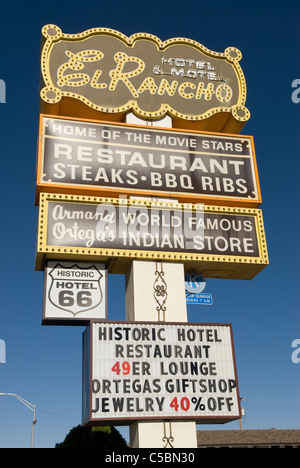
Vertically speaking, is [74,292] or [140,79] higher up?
[140,79]

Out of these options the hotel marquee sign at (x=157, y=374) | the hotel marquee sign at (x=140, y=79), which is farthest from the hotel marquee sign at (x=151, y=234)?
the hotel marquee sign at (x=140, y=79)

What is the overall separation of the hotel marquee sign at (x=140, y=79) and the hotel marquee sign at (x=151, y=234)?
327 centimetres

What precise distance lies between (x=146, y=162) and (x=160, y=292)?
3627 mm

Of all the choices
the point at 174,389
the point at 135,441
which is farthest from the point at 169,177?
the point at 135,441

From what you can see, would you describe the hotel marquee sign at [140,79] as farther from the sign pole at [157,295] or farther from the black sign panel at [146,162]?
the sign pole at [157,295]

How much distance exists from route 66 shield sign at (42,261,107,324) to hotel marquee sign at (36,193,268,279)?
273mm

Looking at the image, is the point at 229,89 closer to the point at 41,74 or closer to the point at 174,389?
the point at 41,74

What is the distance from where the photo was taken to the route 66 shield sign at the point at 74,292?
36.2 ft

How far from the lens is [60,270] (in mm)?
11539

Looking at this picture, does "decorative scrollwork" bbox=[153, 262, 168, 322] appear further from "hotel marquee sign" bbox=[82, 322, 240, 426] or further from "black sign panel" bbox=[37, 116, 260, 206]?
"black sign panel" bbox=[37, 116, 260, 206]

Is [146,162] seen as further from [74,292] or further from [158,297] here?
[74,292]

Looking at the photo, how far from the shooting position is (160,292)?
11.7 m

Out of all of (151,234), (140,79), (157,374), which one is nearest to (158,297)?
(151,234)
